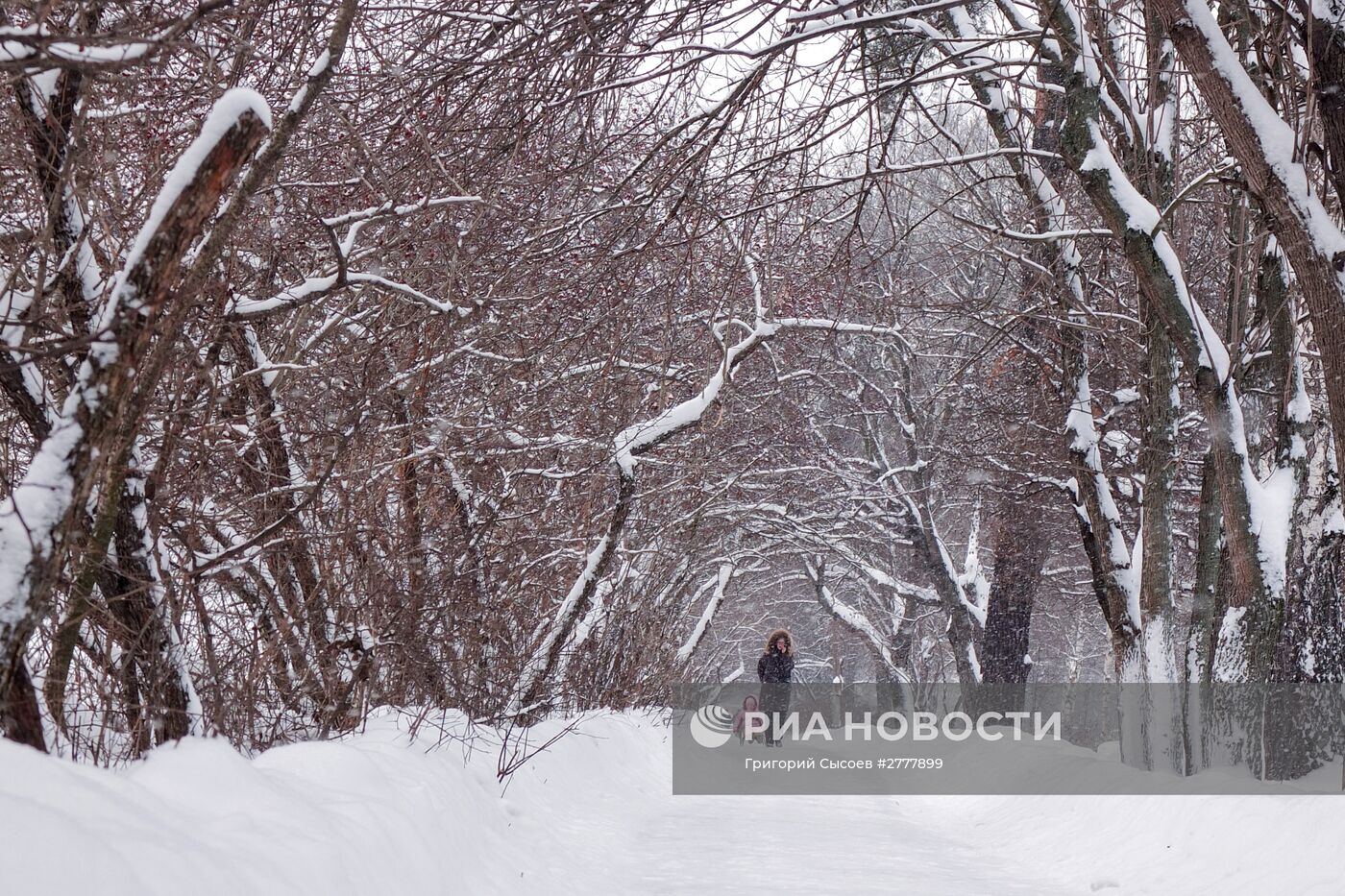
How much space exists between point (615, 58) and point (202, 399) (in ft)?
8.72

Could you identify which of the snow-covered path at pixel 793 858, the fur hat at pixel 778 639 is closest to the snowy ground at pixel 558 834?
the snow-covered path at pixel 793 858

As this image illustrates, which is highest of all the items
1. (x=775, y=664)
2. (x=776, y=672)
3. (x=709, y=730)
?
(x=775, y=664)

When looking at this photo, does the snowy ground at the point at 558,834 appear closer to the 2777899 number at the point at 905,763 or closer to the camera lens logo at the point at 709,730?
the 2777899 number at the point at 905,763

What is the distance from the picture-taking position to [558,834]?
709 centimetres

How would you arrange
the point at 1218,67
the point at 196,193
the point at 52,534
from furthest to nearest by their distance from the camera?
the point at 1218,67, the point at 196,193, the point at 52,534

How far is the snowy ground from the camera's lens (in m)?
2.54

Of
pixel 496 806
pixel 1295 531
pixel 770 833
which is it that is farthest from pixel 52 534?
pixel 1295 531

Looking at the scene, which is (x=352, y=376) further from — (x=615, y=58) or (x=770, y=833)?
(x=770, y=833)

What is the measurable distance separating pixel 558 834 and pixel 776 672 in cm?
831

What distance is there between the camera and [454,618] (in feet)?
23.2

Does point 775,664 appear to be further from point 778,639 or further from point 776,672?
point 778,639

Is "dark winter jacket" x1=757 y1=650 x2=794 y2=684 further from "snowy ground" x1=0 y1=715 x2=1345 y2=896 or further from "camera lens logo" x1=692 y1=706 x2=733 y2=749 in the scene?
"camera lens logo" x1=692 y1=706 x2=733 y2=749

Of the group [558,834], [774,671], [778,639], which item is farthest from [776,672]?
[558,834]

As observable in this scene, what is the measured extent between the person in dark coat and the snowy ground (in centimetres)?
304
